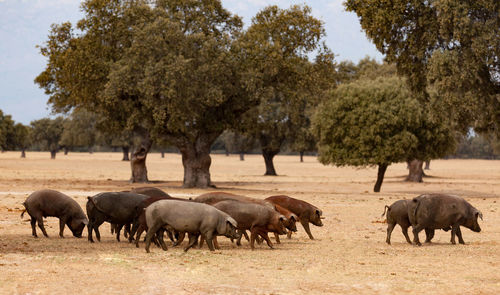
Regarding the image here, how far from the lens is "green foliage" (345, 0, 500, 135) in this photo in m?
29.9

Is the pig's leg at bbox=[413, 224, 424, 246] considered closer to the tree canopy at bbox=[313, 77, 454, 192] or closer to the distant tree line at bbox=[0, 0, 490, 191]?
the distant tree line at bbox=[0, 0, 490, 191]

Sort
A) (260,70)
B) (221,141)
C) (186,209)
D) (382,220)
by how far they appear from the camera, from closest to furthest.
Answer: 1. (186,209)
2. (382,220)
3. (260,70)
4. (221,141)

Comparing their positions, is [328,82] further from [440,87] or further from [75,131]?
[75,131]

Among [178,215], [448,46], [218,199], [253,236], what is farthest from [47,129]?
[178,215]

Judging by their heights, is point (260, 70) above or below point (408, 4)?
below

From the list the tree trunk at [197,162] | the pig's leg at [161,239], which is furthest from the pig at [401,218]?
the tree trunk at [197,162]

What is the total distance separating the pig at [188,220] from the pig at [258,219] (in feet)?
3.17

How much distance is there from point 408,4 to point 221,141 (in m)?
136

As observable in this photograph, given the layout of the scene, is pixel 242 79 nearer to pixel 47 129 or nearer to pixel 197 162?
pixel 197 162

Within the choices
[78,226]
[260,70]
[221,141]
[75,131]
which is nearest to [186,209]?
[78,226]

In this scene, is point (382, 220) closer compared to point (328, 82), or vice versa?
point (382, 220)

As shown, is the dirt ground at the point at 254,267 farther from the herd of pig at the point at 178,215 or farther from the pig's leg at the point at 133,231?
the herd of pig at the point at 178,215

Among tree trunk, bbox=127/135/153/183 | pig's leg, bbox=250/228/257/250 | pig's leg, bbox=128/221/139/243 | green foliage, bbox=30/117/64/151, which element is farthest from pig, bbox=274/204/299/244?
green foliage, bbox=30/117/64/151

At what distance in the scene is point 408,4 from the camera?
32406mm
